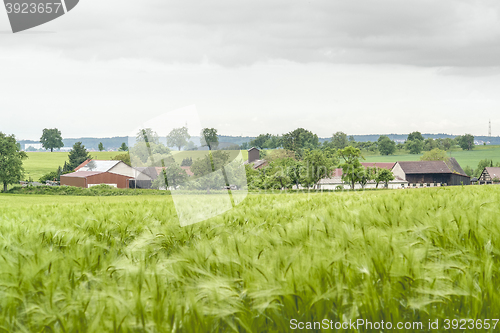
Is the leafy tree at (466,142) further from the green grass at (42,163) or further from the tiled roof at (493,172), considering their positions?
the green grass at (42,163)

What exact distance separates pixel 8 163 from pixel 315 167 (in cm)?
5189

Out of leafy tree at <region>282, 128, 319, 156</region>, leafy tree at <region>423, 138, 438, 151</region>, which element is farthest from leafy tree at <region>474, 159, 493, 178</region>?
leafy tree at <region>282, 128, 319, 156</region>

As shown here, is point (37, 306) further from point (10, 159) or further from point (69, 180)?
point (69, 180)

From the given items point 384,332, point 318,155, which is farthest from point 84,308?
point 318,155

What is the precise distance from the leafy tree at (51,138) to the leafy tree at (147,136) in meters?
128

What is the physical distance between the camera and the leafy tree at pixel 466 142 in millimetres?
140825

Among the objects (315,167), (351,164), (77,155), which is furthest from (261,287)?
→ (77,155)

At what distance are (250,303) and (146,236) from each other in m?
1.77

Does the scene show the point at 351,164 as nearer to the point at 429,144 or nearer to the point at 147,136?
the point at 147,136

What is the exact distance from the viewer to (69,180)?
199 ft

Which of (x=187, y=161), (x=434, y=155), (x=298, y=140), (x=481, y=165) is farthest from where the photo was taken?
(x=481, y=165)

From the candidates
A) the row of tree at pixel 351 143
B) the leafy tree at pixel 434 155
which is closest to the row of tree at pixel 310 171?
the row of tree at pixel 351 143

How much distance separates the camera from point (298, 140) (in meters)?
99.0

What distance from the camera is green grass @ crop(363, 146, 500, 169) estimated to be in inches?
4414
